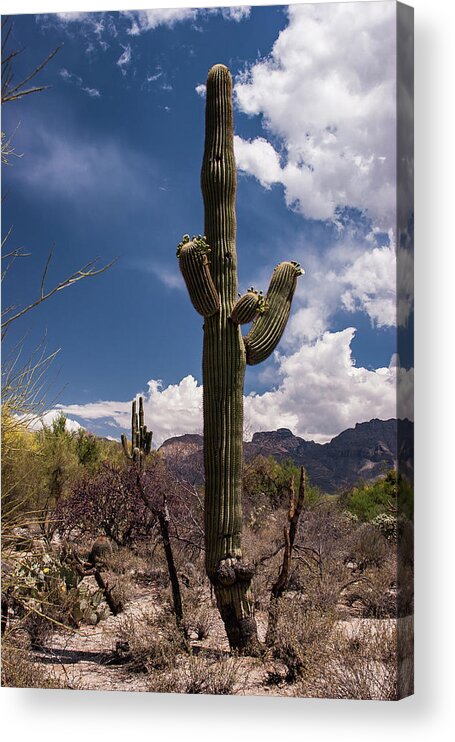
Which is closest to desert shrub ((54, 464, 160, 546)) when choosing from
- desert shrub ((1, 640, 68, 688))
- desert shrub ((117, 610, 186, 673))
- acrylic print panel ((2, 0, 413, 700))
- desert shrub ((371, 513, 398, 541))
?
acrylic print panel ((2, 0, 413, 700))

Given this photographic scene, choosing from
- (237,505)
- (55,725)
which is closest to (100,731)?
(55,725)

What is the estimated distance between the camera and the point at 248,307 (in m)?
6.29

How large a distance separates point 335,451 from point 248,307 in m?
1.29

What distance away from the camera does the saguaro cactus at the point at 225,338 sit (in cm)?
629

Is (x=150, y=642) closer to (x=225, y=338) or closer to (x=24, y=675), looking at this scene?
(x=24, y=675)

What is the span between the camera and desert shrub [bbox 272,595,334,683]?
571cm

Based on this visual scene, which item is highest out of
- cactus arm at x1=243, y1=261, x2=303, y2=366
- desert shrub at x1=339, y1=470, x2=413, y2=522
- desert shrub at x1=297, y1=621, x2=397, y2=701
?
cactus arm at x1=243, y1=261, x2=303, y2=366

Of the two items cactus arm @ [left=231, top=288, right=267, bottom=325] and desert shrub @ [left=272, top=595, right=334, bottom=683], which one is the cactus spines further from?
desert shrub @ [left=272, top=595, right=334, bottom=683]

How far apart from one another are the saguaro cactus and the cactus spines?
64 centimetres

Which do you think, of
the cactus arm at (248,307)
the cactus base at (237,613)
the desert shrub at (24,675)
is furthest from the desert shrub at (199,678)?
the cactus arm at (248,307)

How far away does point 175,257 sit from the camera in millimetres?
6781

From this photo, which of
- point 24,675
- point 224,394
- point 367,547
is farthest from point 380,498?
point 24,675

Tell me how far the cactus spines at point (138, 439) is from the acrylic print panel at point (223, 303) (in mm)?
28

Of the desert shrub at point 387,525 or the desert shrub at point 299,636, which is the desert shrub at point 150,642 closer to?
the desert shrub at point 299,636
